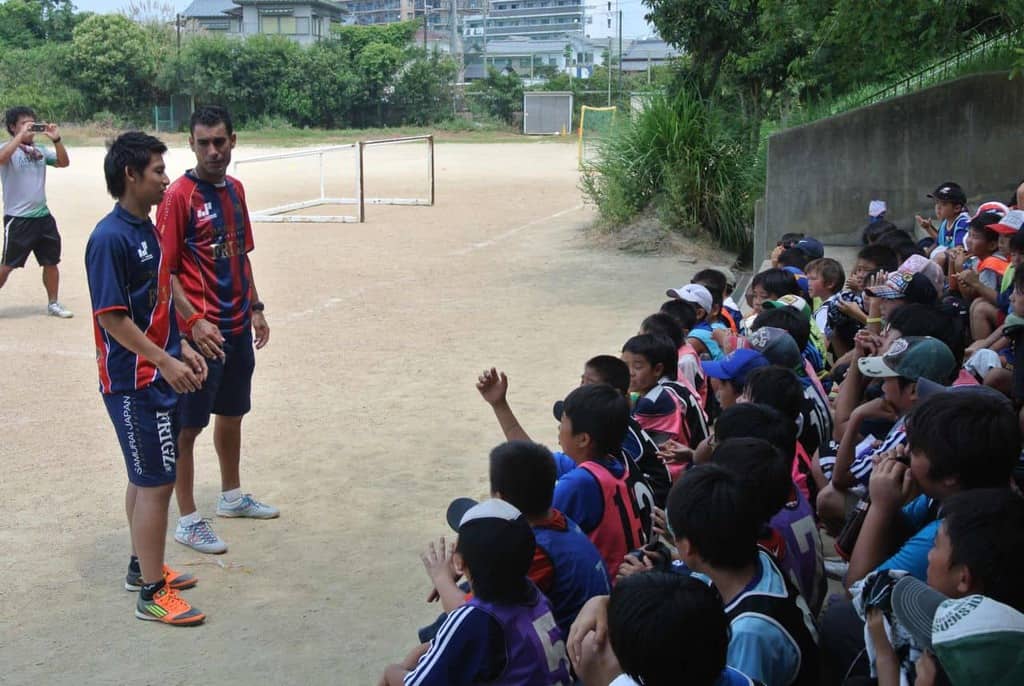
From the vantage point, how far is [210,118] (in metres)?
5.07

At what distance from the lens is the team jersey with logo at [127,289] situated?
416 centimetres

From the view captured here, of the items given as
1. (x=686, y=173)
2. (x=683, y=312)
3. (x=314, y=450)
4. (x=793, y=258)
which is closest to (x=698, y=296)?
(x=683, y=312)

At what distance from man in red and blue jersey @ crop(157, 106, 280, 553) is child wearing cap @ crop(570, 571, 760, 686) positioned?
3.14 meters

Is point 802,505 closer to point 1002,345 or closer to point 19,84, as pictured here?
point 1002,345

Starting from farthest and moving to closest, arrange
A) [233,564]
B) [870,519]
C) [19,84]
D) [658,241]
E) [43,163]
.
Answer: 1. [19,84]
2. [658,241]
3. [43,163]
4. [233,564]
5. [870,519]

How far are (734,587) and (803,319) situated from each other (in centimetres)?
267

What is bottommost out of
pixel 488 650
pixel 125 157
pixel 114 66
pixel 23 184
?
pixel 488 650

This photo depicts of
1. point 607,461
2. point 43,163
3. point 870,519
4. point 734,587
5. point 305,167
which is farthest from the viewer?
point 305,167

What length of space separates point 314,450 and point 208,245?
1803 millimetres

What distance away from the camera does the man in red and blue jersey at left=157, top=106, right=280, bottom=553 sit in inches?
195

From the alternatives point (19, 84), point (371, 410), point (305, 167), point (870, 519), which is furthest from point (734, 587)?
point (19, 84)

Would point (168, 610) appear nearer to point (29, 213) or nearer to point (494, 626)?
point (494, 626)

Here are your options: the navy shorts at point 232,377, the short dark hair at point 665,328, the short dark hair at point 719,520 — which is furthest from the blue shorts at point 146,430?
the short dark hair at point 719,520

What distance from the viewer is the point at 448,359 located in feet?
28.5
